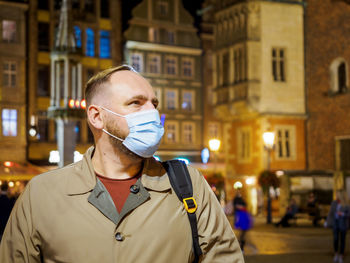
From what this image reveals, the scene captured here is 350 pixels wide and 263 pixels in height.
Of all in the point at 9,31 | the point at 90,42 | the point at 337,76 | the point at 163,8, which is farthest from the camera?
the point at 163,8

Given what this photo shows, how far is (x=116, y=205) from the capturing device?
300cm

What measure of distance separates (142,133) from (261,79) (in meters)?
30.4

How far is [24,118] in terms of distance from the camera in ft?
130

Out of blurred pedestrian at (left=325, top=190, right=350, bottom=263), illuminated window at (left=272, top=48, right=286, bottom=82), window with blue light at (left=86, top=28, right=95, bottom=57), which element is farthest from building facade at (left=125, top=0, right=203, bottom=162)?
blurred pedestrian at (left=325, top=190, right=350, bottom=263)

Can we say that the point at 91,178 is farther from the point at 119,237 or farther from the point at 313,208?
the point at 313,208

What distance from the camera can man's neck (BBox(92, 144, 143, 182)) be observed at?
3.12 m

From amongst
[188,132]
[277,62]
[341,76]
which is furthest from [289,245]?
[188,132]

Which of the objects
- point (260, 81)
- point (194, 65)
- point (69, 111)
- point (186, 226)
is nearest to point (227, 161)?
point (260, 81)

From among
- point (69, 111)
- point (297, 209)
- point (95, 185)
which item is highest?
point (69, 111)

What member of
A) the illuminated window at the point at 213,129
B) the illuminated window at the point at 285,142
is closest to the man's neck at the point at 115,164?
the illuminated window at the point at 285,142

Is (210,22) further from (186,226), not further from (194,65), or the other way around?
(186,226)

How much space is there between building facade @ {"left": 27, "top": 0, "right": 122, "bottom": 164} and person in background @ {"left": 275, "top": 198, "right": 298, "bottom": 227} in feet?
56.9

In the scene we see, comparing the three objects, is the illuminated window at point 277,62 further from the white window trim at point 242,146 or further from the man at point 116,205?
the man at point 116,205

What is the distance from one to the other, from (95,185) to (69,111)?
22.2 m
